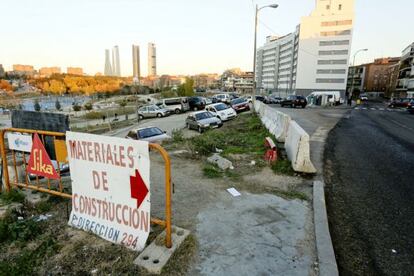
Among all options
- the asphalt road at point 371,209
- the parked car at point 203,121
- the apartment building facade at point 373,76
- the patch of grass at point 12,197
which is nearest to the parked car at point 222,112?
the parked car at point 203,121

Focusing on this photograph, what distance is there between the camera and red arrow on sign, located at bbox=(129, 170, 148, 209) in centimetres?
303

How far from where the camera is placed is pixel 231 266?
9.39 ft

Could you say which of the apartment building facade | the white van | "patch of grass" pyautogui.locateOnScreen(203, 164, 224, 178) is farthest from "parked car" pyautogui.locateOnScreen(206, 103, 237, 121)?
the apartment building facade

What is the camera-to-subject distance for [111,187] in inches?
131

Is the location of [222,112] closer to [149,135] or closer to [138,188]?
[149,135]

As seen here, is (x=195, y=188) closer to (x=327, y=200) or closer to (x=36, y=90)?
(x=327, y=200)

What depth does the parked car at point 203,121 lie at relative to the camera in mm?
16938

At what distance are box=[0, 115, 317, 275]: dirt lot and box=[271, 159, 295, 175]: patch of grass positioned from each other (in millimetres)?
696

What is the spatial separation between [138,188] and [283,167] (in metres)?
4.52

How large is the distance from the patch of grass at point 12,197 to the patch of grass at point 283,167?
5.66 metres

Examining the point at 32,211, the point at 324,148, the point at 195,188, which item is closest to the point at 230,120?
the point at 324,148

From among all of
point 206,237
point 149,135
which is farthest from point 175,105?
point 206,237

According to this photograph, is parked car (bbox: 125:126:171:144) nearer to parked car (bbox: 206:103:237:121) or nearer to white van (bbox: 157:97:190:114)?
parked car (bbox: 206:103:237:121)

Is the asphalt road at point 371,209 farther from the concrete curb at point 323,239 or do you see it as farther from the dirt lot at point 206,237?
the dirt lot at point 206,237
